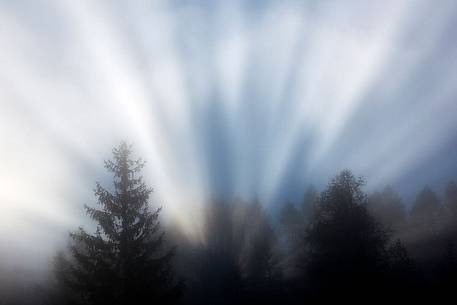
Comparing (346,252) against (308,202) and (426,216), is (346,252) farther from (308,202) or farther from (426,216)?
(308,202)

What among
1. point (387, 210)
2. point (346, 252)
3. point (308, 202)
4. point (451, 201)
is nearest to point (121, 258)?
point (346, 252)

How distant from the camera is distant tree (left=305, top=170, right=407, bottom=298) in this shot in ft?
103

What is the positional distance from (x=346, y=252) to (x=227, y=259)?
22.1m

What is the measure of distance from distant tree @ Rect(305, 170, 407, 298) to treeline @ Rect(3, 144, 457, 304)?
7cm

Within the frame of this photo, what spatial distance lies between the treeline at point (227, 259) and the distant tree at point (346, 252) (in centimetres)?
7

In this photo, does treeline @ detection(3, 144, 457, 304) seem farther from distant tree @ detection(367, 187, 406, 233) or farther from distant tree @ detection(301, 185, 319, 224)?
distant tree @ detection(301, 185, 319, 224)

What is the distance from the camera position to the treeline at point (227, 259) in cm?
2577

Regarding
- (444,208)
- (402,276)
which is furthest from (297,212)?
(402,276)

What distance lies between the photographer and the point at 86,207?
87.0 feet

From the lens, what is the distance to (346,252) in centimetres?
3195

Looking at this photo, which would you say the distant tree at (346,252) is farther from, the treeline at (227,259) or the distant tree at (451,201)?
the distant tree at (451,201)

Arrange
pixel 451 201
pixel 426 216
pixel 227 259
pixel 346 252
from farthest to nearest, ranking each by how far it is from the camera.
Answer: pixel 451 201
pixel 426 216
pixel 227 259
pixel 346 252

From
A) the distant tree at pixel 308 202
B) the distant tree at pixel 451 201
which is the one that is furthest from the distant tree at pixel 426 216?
the distant tree at pixel 308 202

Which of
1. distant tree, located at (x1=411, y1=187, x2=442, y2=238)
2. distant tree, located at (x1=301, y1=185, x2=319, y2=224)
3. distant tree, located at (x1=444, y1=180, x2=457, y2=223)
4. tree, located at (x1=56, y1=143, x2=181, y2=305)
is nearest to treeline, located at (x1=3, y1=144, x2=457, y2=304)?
tree, located at (x1=56, y1=143, x2=181, y2=305)
